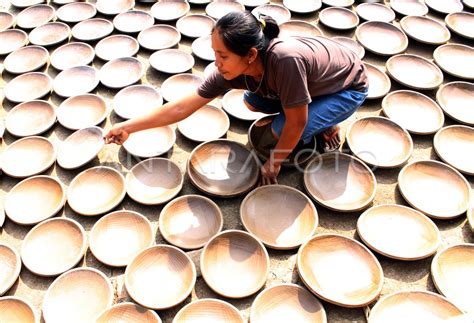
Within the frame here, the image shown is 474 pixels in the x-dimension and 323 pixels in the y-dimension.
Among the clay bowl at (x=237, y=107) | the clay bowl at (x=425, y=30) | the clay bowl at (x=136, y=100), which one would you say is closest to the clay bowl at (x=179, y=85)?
the clay bowl at (x=136, y=100)

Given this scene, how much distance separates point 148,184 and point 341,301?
4.05ft

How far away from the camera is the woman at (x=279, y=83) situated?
1782mm

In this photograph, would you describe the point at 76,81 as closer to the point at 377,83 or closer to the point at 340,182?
the point at 340,182

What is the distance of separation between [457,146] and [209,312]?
6.07 feet

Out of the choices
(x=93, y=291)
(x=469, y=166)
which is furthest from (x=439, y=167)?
(x=93, y=291)

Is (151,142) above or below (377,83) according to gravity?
below

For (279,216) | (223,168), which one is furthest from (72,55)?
(279,216)

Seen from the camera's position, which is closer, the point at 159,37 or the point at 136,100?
the point at 136,100

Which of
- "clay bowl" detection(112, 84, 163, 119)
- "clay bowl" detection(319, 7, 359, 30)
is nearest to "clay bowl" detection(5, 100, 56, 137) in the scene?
"clay bowl" detection(112, 84, 163, 119)

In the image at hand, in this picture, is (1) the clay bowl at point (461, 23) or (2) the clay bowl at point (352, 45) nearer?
(2) the clay bowl at point (352, 45)

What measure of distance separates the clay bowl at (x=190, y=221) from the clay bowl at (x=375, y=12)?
7.80 ft

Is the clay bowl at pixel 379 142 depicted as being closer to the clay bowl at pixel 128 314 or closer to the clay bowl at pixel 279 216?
the clay bowl at pixel 279 216

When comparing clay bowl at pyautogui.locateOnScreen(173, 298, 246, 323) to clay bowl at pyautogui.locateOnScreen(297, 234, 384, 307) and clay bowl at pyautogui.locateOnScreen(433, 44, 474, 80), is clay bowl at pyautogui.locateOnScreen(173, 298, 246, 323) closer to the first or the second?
clay bowl at pyautogui.locateOnScreen(297, 234, 384, 307)

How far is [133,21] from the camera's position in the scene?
3.63 meters
